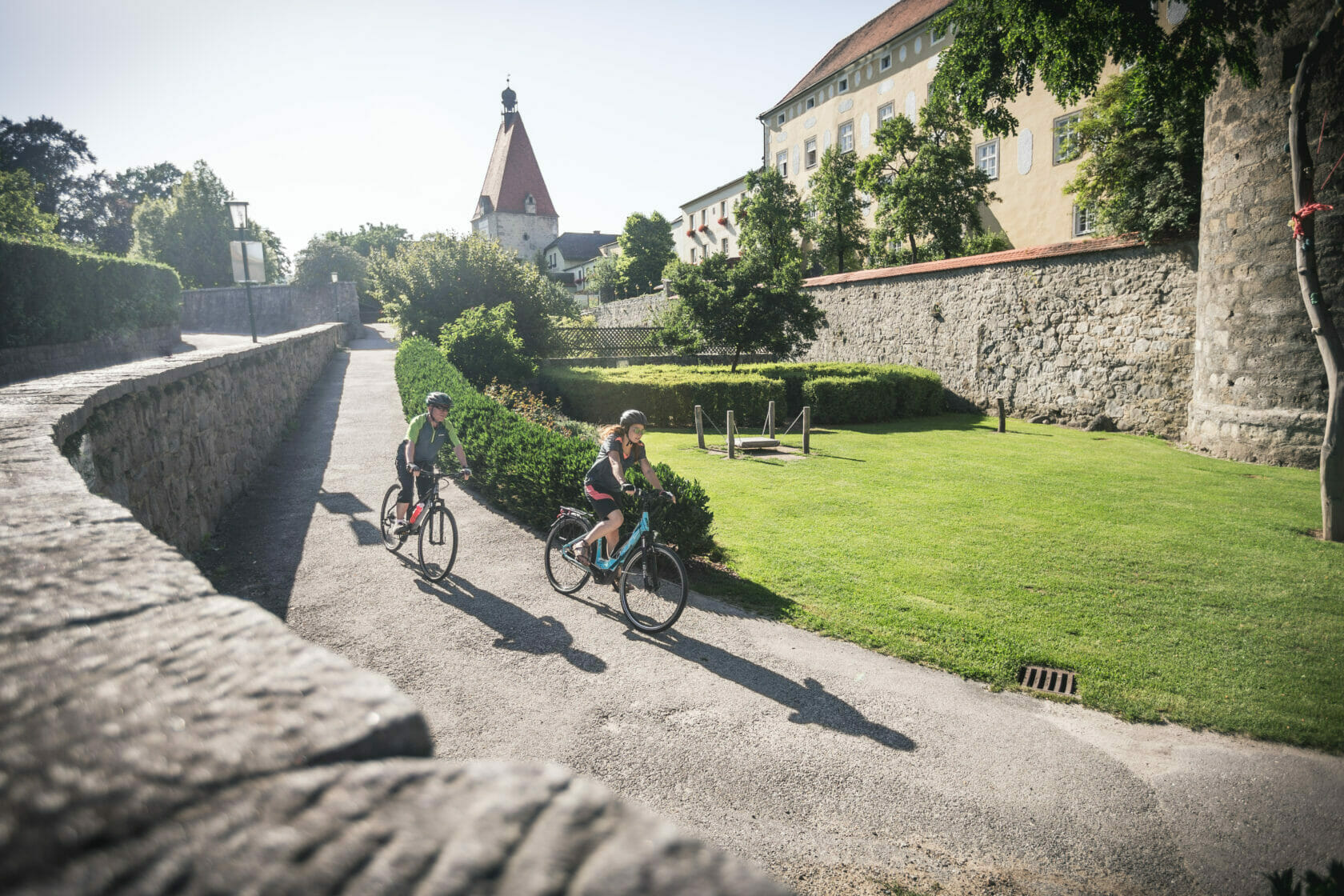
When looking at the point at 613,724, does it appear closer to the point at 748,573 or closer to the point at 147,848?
the point at 748,573

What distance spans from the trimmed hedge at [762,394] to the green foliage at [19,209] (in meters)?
28.5

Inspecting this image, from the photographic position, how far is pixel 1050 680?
18.1ft

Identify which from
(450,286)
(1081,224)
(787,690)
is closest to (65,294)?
(450,286)

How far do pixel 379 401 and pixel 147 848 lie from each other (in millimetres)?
18811

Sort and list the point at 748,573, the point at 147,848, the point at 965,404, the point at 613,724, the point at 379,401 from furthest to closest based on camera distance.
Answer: the point at 965,404, the point at 379,401, the point at 748,573, the point at 613,724, the point at 147,848

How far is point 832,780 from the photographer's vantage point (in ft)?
13.9

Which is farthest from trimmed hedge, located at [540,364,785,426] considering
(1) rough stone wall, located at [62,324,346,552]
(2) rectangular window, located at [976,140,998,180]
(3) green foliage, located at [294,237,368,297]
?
(3) green foliage, located at [294,237,368,297]

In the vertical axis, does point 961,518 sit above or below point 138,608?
below

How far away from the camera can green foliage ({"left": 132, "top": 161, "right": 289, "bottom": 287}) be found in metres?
52.5

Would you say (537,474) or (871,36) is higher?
(871,36)

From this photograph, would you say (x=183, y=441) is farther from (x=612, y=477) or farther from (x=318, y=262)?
(x=318, y=262)

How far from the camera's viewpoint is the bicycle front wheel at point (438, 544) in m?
7.30

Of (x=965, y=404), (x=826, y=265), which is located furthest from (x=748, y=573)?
(x=826, y=265)

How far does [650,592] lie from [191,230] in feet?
202
